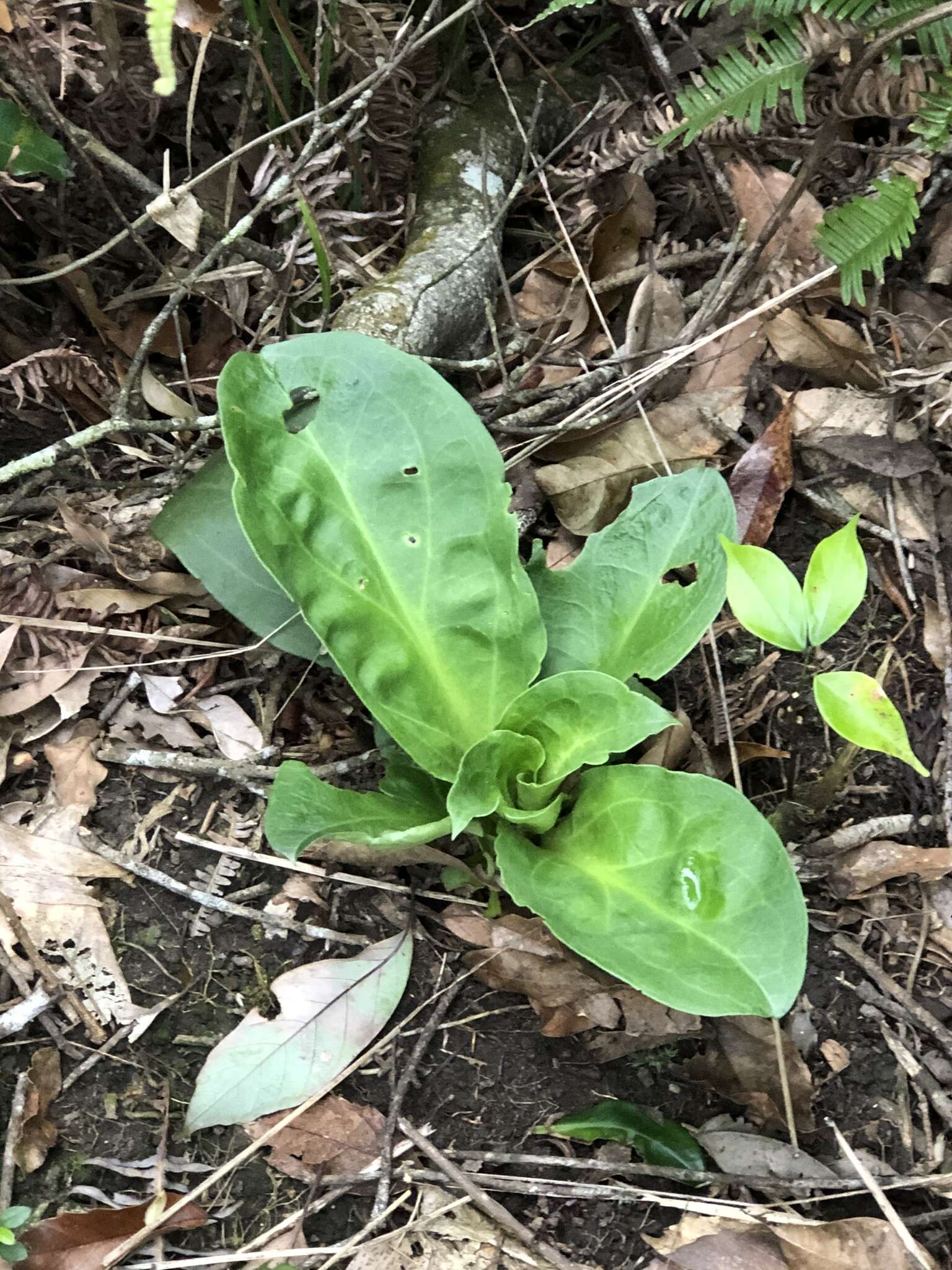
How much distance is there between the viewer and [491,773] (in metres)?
1.15

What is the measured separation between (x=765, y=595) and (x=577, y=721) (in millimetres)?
281

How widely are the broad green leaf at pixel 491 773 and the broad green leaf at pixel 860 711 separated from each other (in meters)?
0.38

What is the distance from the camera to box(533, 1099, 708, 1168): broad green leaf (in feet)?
3.59

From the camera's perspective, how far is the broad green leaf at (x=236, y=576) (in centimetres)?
131

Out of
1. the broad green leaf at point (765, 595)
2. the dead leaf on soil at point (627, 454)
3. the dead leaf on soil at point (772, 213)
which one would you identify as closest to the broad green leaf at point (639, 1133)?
the broad green leaf at point (765, 595)

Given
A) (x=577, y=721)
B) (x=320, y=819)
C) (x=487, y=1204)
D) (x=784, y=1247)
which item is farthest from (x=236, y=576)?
(x=784, y=1247)

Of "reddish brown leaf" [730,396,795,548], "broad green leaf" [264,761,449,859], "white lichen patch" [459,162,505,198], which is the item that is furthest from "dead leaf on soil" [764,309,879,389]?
"broad green leaf" [264,761,449,859]

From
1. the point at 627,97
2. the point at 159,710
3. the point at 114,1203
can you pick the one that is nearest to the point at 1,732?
the point at 159,710

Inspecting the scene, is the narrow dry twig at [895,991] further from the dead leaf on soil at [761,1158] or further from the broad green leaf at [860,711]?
the broad green leaf at [860,711]

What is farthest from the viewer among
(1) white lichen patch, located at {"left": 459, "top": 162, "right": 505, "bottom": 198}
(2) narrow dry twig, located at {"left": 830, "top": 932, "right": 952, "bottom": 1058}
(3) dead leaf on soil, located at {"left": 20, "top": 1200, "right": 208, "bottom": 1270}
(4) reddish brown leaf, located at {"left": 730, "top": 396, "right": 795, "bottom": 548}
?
(1) white lichen patch, located at {"left": 459, "top": 162, "right": 505, "bottom": 198}

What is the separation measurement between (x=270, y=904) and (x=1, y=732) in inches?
19.2

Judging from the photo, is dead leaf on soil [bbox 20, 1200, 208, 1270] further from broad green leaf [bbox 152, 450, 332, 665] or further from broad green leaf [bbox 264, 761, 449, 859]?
broad green leaf [bbox 152, 450, 332, 665]

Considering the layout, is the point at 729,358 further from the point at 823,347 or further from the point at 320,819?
the point at 320,819

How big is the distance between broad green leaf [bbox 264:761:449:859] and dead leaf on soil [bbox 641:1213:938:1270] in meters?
0.56
